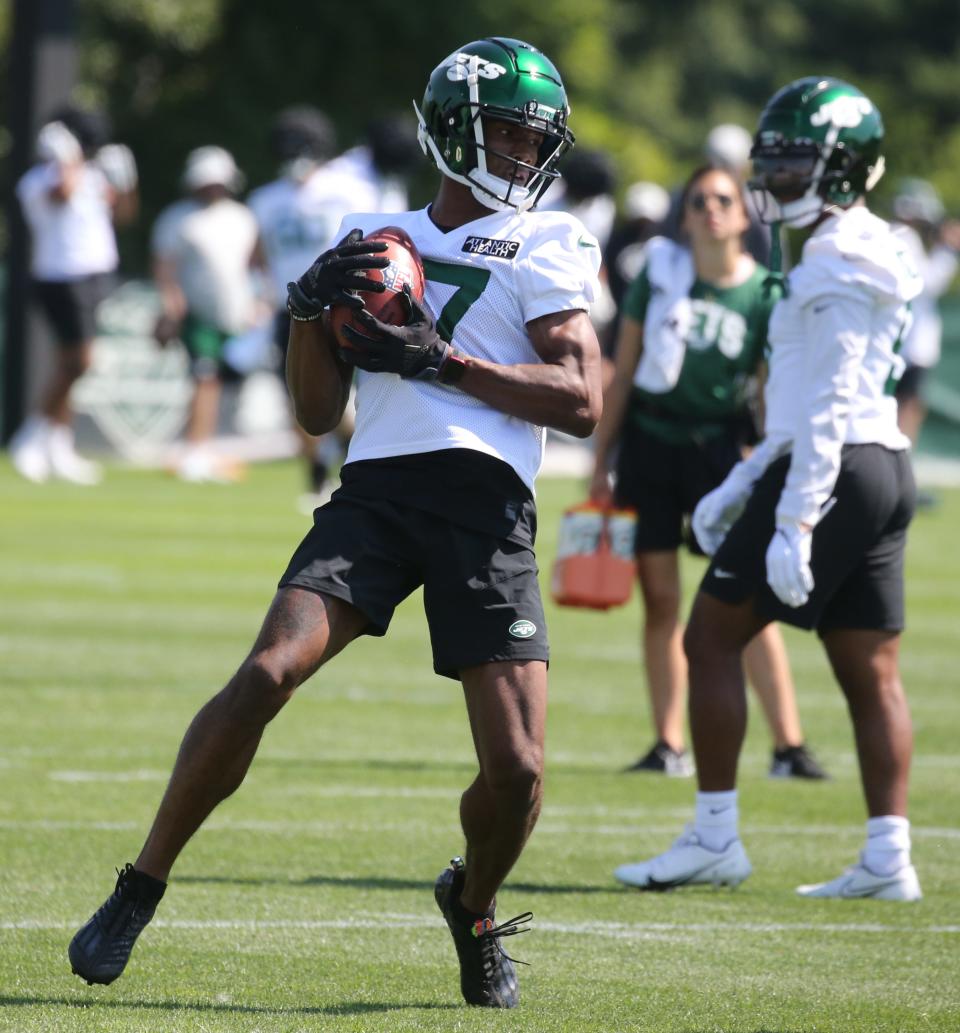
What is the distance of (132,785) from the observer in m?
7.14

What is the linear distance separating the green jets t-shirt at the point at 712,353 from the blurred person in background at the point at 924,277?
29.0 ft

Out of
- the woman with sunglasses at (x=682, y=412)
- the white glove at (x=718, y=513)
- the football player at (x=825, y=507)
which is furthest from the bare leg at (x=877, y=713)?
the woman with sunglasses at (x=682, y=412)

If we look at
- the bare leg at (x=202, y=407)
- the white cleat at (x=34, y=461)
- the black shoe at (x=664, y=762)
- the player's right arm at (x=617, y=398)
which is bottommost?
the white cleat at (x=34, y=461)

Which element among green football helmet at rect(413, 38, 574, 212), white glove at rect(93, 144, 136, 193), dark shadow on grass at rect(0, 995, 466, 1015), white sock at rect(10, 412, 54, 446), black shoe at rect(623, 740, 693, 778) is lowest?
white sock at rect(10, 412, 54, 446)

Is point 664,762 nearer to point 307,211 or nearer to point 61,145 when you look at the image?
point 307,211

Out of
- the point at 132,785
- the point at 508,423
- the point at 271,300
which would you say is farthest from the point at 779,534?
the point at 271,300

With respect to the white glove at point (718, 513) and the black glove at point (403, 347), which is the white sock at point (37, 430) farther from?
the black glove at point (403, 347)

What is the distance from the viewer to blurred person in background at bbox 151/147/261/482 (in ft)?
58.8

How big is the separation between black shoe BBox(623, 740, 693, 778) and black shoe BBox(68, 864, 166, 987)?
338cm

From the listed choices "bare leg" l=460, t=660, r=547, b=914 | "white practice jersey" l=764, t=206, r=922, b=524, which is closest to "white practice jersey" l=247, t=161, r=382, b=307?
"white practice jersey" l=764, t=206, r=922, b=524

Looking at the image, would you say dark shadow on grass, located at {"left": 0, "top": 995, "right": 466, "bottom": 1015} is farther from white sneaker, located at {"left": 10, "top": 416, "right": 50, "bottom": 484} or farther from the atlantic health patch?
white sneaker, located at {"left": 10, "top": 416, "right": 50, "bottom": 484}

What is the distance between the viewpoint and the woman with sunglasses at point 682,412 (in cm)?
754

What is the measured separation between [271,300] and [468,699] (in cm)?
1295

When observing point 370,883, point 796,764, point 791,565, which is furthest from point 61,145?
point 791,565
